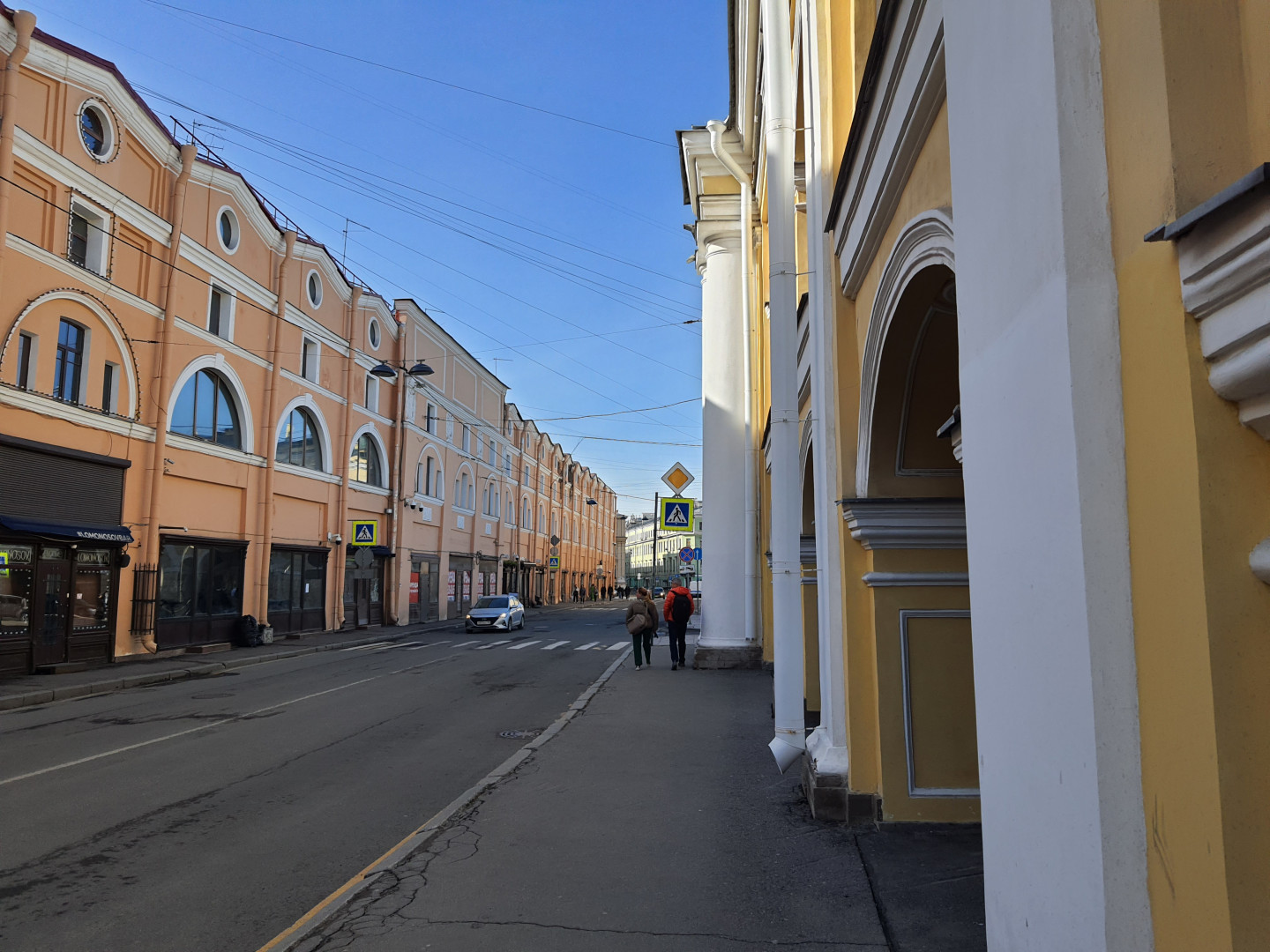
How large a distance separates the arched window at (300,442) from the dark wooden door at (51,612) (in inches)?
339

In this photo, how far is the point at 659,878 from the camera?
5.11 m

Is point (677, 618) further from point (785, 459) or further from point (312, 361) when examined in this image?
point (312, 361)

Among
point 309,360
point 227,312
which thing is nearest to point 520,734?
point 227,312

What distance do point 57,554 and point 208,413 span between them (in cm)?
644

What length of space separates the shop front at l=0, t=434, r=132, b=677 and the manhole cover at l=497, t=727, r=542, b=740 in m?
10.4

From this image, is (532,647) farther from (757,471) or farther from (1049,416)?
(1049,416)

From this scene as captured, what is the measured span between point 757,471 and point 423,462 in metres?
→ 22.5

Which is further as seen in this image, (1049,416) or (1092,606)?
(1049,416)

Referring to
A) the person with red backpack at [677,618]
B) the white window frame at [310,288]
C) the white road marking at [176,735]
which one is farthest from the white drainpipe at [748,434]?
the white window frame at [310,288]

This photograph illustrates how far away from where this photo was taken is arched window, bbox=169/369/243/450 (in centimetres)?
2092

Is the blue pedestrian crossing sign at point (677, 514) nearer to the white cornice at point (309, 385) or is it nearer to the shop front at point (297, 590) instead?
the shop front at point (297, 590)

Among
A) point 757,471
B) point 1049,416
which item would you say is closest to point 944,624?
point 1049,416

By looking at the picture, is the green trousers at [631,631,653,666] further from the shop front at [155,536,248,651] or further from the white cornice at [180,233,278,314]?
the white cornice at [180,233,278,314]

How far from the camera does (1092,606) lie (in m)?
2.16
